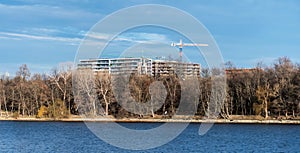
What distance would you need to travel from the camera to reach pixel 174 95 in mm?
77875

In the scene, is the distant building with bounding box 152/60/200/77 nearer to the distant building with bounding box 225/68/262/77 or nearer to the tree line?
the tree line

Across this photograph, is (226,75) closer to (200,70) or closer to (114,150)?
(200,70)

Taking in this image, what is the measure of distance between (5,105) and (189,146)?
A: 65.9 metres

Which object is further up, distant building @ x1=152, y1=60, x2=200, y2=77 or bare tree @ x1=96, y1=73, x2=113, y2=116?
distant building @ x1=152, y1=60, x2=200, y2=77

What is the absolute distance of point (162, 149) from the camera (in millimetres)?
36812

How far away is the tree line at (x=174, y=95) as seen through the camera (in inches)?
2940

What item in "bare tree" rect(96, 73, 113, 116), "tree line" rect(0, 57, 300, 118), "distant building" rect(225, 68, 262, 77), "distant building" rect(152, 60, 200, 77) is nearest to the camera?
"tree line" rect(0, 57, 300, 118)

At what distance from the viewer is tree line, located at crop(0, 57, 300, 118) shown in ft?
245

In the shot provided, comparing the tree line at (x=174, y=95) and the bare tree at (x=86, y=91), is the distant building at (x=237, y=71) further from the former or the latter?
the bare tree at (x=86, y=91)

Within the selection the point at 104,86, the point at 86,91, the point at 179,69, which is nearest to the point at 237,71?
the point at 179,69

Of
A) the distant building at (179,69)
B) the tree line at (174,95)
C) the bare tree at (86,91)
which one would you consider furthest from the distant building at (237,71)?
the bare tree at (86,91)

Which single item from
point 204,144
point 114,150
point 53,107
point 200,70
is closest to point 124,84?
point 200,70

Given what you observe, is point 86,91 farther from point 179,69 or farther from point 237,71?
point 237,71

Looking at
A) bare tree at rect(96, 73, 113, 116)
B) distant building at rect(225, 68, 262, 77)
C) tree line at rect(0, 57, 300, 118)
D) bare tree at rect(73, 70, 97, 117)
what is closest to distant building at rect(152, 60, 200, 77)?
tree line at rect(0, 57, 300, 118)
